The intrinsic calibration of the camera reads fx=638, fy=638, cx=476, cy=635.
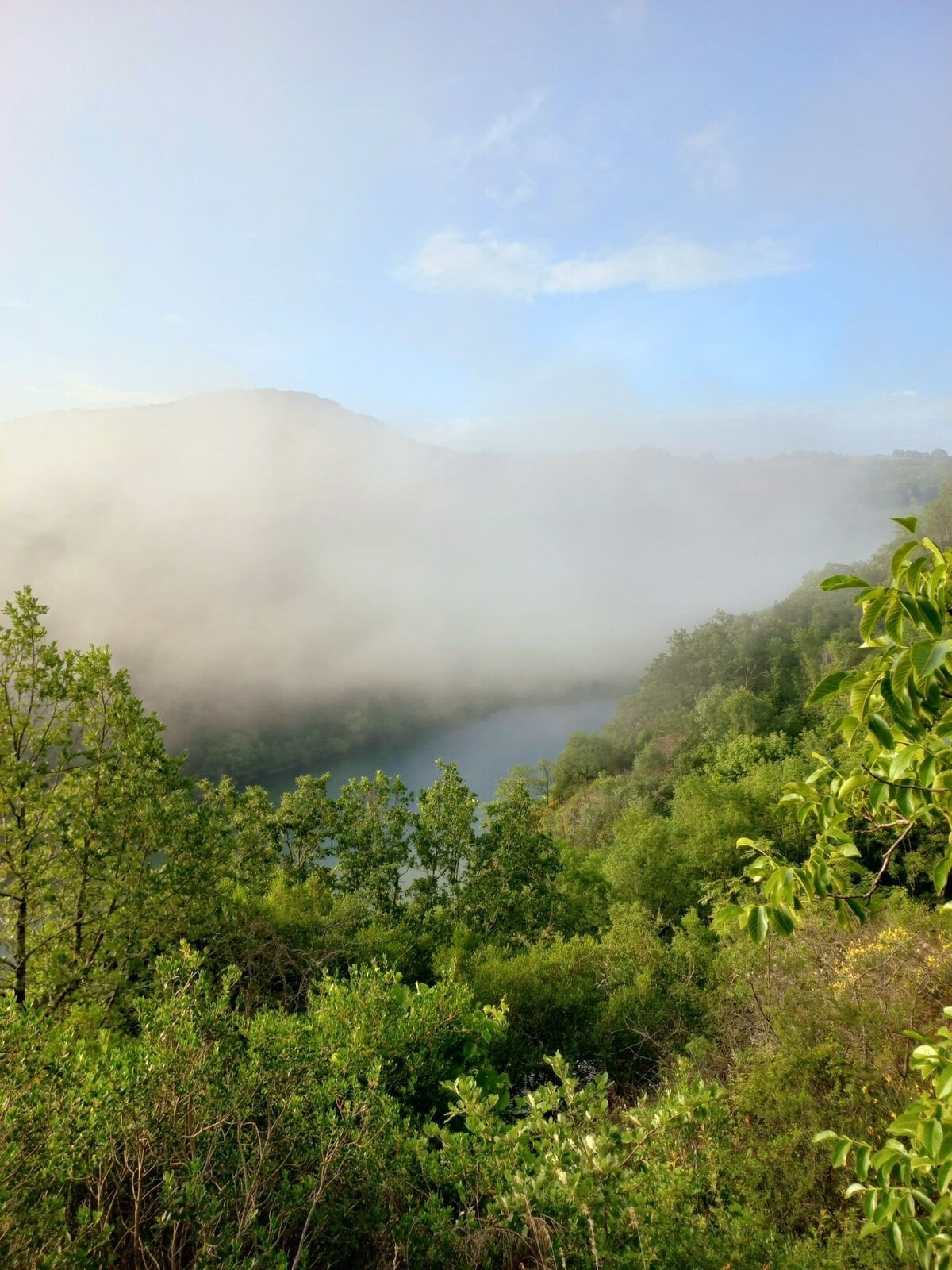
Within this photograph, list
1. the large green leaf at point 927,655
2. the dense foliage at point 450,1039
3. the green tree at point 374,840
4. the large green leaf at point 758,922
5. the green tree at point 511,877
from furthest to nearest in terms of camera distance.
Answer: the green tree at point 374,840 < the green tree at point 511,877 < the dense foliage at point 450,1039 < the large green leaf at point 758,922 < the large green leaf at point 927,655

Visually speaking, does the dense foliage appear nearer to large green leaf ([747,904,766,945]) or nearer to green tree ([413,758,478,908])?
large green leaf ([747,904,766,945])

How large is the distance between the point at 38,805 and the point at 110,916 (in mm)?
2096

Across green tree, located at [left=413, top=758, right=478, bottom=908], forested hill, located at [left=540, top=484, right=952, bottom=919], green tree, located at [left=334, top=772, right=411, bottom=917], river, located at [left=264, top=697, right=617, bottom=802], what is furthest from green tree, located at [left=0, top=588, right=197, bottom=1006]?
river, located at [left=264, top=697, right=617, bottom=802]

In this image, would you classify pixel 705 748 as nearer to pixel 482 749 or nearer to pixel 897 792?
pixel 897 792

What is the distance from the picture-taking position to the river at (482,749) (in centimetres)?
9153

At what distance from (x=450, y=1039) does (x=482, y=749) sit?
10515 cm

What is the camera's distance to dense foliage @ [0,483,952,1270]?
2350 mm

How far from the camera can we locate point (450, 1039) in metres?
6.99

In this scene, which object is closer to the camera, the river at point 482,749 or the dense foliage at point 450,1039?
the dense foliage at point 450,1039

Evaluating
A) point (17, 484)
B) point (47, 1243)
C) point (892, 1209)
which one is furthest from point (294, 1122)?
point (17, 484)

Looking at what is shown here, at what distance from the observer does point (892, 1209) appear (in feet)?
6.43

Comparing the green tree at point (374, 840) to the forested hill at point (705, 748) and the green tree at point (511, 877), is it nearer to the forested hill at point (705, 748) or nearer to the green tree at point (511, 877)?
the green tree at point (511, 877)

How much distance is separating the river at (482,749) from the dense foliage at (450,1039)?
224ft

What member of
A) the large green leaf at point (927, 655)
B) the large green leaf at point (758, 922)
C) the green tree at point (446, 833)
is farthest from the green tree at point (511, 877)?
the large green leaf at point (927, 655)
